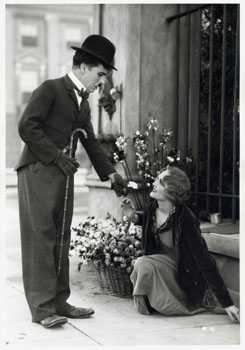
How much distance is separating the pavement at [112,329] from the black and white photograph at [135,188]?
0.04 feet

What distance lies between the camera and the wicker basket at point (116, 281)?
4.73 metres

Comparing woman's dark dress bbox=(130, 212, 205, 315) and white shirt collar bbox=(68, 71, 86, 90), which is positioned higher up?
white shirt collar bbox=(68, 71, 86, 90)

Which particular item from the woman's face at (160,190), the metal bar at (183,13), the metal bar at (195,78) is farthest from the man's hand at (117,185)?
the metal bar at (183,13)

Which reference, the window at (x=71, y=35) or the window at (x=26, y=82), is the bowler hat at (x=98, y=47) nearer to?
the window at (x=26, y=82)

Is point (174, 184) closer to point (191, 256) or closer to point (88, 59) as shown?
point (191, 256)

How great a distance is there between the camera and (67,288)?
4188 mm

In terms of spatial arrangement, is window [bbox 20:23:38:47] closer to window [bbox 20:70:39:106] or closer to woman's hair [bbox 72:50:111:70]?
window [bbox 20:70:39:106]

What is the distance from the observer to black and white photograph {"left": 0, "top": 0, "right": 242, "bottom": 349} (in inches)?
152

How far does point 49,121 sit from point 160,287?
146 cm

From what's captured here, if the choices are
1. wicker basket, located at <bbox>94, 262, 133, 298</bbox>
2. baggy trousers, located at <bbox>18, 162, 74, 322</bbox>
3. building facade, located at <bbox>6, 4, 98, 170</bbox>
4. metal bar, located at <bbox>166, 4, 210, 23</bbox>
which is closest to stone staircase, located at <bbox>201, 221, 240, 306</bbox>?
wicker basket, located at <bbox>94, 262, 133, 298</bbox>

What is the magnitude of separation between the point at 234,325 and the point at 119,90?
2632 millimetres

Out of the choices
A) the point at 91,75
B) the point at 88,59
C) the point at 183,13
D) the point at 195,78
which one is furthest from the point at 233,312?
the point at 183,13

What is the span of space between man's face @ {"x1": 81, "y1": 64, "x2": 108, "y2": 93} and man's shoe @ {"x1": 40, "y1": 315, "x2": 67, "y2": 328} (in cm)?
159

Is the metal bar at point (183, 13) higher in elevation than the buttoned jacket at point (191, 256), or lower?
higher
